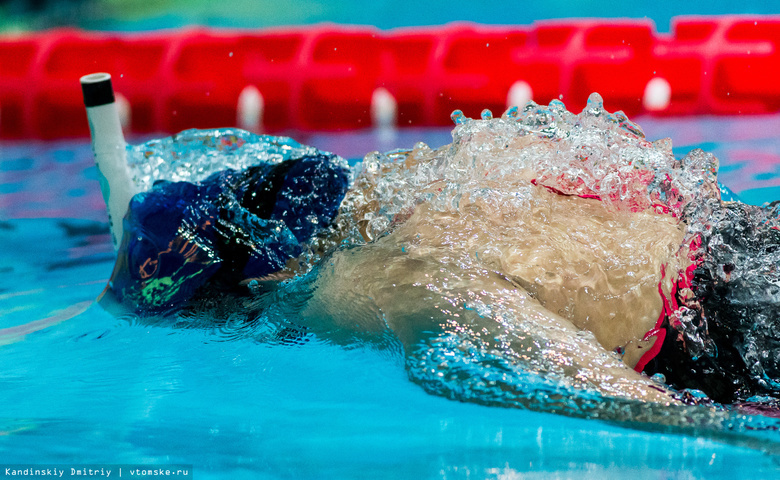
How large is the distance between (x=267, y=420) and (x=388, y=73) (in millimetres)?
3046

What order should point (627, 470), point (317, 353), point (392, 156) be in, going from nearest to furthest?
1. point (627, 470)
2. point (317, 353)
3. point (392, 156)

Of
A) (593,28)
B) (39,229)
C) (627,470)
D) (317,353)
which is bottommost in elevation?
(627,470)

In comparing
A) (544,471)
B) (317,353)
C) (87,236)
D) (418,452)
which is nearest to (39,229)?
(87,236)

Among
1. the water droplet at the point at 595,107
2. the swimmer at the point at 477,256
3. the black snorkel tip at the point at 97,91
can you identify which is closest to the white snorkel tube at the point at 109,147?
the black snorkel tip at the point at 97,91

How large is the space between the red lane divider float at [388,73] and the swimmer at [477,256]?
2.13m

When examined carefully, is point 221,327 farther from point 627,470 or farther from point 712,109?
point 712,109

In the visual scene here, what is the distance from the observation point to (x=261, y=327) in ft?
5.35

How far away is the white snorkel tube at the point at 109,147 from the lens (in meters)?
1.88

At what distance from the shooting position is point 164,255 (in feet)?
5.29

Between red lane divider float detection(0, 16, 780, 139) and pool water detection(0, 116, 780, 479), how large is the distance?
7.15 feet

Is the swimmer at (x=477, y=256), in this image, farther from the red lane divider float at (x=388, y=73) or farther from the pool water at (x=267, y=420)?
the red lane divider float at (x=388, y=73)

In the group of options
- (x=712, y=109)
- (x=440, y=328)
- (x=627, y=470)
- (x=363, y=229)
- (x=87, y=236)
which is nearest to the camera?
(x=627, y=470)

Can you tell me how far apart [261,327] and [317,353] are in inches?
7.5

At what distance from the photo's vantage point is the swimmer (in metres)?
→ 1.24
